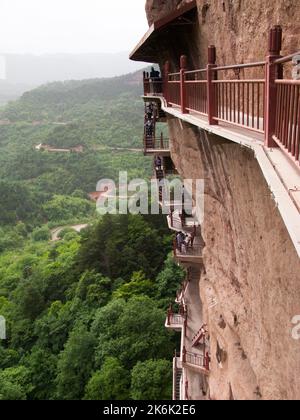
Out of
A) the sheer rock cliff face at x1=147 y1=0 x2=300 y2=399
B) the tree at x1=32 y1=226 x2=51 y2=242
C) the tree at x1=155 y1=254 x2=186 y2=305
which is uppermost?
the sheer rock cliff face at x1=147 y1=0 x2=300 y2=399

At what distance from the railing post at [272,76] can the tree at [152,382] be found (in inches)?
623

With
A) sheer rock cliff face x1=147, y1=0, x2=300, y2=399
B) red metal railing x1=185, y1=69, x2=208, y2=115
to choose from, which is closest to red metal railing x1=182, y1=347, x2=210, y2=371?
sheer rock cliff face x1=147, y1=0, x2=300, y2=399

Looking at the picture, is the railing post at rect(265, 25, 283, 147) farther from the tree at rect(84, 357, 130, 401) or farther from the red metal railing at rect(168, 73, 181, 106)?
the tree at rect(84, 357, 130, 401)

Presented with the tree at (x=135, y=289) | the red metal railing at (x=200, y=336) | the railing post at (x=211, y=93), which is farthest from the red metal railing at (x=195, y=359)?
the tree at (x=135, y=289)

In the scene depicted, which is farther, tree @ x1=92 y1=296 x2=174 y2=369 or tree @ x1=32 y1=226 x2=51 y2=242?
tree @ x1=32 y1=226 x2=51 y2=242

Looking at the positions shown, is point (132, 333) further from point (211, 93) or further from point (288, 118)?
point (288, 118)

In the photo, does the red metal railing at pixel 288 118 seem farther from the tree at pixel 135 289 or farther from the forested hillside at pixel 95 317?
the tree at pixel 135 289

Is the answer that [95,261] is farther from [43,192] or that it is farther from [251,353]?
[43,192]

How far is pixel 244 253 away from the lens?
6410 mm

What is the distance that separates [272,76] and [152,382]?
53.4 ft

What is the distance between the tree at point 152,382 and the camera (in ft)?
56.7

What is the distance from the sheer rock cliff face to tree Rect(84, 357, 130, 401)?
1042 cm

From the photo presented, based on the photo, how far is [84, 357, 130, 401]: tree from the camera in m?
18.5
